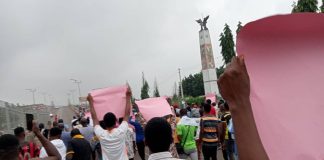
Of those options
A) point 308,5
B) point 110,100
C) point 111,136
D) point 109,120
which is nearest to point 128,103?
point 110,100

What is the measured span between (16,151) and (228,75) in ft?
9.02

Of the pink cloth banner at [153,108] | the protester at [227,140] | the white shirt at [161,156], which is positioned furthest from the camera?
the pink cloth banner at [153,108]

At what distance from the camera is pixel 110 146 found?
627 cm

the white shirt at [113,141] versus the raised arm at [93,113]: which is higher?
the raised arm at [93,113]

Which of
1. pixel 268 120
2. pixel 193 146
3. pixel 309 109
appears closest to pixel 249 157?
pixel 268 120

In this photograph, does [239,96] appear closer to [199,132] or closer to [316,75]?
[316,75]

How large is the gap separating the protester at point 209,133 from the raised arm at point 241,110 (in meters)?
8.00

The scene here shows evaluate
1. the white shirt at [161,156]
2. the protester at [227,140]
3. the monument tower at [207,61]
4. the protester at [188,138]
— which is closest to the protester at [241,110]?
the white shirt at [161,156]

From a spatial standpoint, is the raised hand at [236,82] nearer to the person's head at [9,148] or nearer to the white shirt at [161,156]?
the white shirt at [161,156]

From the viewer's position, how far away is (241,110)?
4.61 ft

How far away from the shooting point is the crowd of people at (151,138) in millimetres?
1409

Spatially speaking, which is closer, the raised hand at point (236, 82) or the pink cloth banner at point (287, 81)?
the raised hand at point (236, 82)

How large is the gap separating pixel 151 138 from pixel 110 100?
354cm

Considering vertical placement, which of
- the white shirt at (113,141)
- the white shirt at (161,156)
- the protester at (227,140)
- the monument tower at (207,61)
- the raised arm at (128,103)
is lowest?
the protester at (227,140)
